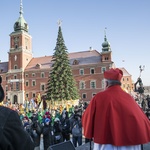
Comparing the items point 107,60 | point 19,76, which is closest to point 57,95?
point 107,60

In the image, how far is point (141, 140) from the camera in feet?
10.3

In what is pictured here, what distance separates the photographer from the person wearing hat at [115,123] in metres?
3.12

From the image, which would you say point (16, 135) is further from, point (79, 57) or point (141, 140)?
point (79, 57)

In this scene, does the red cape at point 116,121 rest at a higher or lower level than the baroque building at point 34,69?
lower

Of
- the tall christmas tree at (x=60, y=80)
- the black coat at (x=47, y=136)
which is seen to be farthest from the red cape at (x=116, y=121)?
the tall christmas tree at (x=60, y=80)

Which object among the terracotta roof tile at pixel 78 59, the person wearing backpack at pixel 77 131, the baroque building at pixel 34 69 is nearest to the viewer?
the person wearing backpack at pixel 77 131

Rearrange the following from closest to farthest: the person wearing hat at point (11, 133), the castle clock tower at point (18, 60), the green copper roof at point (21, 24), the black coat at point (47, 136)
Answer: the person wearing hat at point (11, 133)
the black coat at point (47, 136)
the castle clock tower at point (18, 60)
the green copper roof at point (21, 24)

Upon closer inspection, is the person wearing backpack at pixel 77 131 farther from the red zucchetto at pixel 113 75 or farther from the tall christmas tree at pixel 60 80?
the tall christmas tree at pixel 60 80

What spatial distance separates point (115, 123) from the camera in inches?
125

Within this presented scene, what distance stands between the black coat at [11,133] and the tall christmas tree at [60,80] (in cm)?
3462

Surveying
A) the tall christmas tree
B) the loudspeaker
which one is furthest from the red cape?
the tall christmas tree

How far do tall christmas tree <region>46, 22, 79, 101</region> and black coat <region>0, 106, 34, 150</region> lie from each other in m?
34.6

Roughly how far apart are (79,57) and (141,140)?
2055 inches

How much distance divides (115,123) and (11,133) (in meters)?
2.12
